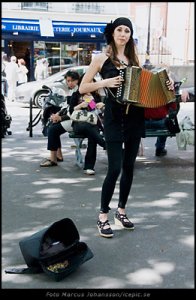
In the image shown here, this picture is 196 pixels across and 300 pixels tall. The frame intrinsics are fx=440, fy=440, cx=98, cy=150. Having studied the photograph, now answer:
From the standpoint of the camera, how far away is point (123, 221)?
413cm

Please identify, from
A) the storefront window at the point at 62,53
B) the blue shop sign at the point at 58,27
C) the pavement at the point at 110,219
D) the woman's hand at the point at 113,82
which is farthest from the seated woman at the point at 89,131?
the storefront window at the point at 62,53

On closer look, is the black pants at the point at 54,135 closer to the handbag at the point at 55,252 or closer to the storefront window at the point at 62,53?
the handbag at the point at 55,252

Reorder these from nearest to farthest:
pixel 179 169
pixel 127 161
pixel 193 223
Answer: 1. pixel 127 161
2. pixel 193 223
3. pixel 179 169

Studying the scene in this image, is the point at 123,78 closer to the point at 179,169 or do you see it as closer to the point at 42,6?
the point at 179,169

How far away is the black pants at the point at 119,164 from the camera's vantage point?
3782 mm

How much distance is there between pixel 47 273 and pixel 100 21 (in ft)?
71.0

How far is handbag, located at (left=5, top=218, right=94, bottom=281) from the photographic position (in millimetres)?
3188

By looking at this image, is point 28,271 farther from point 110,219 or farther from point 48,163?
point 48,163

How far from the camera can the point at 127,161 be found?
12.8ft

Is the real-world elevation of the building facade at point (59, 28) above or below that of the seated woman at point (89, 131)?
above

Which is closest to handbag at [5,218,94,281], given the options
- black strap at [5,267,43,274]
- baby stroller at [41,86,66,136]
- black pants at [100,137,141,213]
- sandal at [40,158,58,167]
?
black strap at [5,267,43,274]

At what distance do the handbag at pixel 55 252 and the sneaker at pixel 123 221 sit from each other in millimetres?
763
